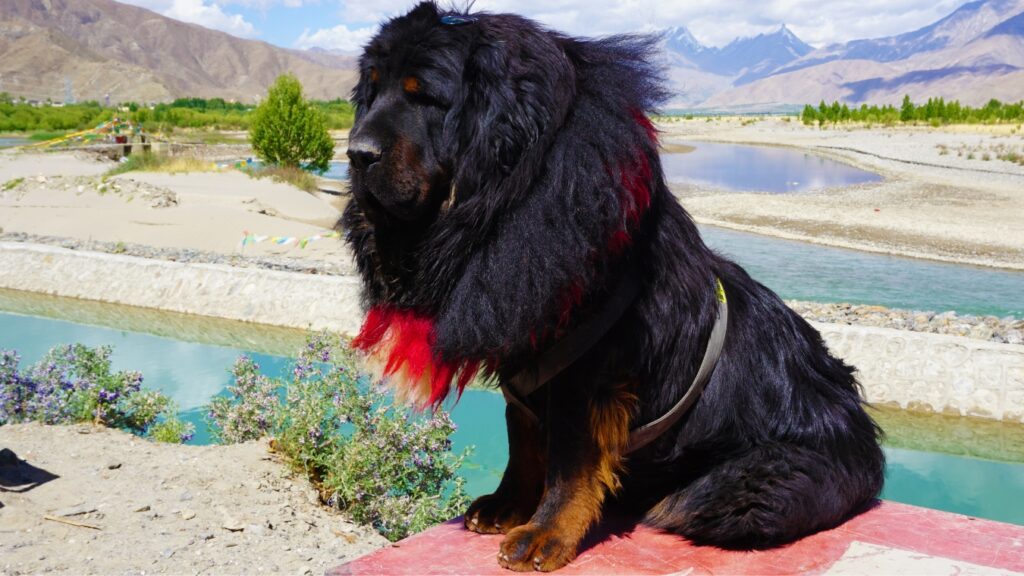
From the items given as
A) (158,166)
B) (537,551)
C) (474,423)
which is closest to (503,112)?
(537,551)

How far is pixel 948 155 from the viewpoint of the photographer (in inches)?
1550

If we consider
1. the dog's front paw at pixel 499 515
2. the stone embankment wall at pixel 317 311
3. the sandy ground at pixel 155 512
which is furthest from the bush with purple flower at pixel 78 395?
the dog's front paw at pixel 499 515

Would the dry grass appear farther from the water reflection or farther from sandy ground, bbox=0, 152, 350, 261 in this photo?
the water reflection

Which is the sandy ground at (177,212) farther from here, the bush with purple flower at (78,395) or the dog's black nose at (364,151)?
the dog's black nose at (364,151)

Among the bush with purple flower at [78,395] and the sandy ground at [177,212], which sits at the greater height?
the sandy ground at [177,212]

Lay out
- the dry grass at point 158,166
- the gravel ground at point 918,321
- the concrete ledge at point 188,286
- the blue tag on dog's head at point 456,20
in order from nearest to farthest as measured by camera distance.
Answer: the blue tag on dog's head at point 456,20 → the gravel ground at point 918,321 → the concrete ledge at point 188,286 → the dry grass at point 158,166

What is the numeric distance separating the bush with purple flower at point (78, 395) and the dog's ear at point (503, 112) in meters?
4.54

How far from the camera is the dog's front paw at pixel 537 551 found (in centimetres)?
249

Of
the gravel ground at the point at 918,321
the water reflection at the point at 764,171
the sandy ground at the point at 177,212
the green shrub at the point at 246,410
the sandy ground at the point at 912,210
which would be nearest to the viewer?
the green shrub at the point at 246,410

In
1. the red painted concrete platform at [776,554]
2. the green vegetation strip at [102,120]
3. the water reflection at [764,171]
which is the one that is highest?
the green vegetation strip at [102,120]

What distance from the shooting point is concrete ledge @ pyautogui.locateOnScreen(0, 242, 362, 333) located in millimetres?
10406

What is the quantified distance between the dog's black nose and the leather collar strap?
74 centimetres

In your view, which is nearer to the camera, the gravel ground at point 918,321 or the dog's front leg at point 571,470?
the dog's front leg at point 571,470

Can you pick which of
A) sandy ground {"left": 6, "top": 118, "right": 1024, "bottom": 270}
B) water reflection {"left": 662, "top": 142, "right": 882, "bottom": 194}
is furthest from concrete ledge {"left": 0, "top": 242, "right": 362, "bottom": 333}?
water reflection {"left": 662, "top": 142, "right": 882, "bottom": 194}
